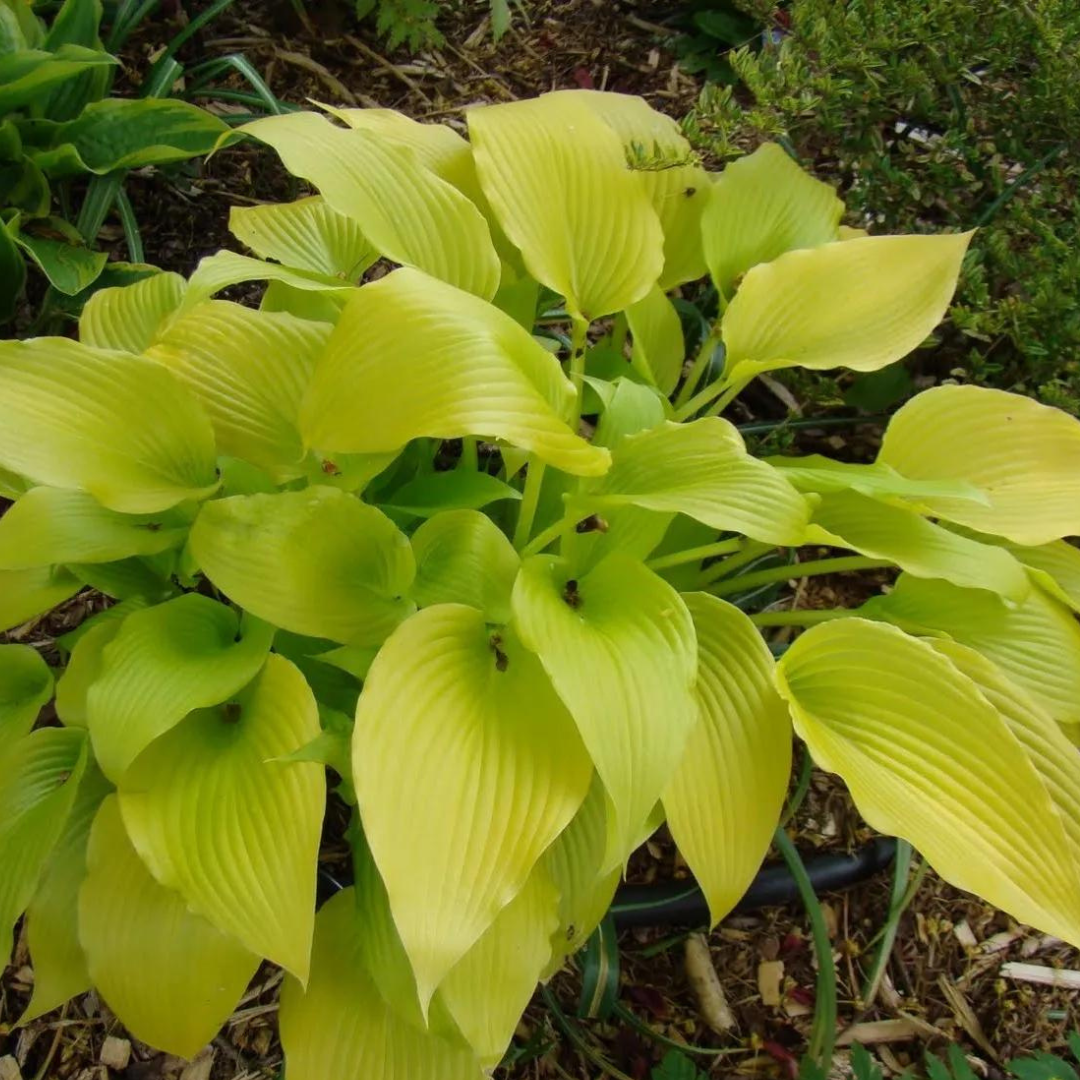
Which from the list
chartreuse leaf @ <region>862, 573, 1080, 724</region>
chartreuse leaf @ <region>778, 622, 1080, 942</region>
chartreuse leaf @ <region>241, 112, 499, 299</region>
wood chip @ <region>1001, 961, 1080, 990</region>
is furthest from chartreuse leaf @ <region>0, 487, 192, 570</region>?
wood chip @ <region>1001, 961, 1080, 990</region>

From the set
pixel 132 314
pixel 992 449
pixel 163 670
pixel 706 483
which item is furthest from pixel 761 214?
pixel 163 670

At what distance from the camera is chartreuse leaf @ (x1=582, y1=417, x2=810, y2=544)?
0.81 metres

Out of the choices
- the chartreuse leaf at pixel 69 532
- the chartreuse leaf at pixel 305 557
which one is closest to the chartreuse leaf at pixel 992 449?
the chartreuse leaf at pixel 305 557

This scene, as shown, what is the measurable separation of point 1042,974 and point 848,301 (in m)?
0.88

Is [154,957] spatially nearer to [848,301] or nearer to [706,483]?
[706,483]

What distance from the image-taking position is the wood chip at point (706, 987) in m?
1.20

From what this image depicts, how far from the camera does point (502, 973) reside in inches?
34.0

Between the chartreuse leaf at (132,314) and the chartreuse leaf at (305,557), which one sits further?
the chartreuse leaf at (132,314)

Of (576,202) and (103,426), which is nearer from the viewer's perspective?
(103,426)

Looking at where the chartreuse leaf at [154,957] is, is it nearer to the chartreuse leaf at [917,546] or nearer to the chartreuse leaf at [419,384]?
the chartreuse leaf at [419,384]

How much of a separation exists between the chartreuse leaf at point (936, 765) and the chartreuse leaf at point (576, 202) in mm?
431

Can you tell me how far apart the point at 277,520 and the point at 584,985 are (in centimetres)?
64

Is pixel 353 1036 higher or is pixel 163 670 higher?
pixel 163 670

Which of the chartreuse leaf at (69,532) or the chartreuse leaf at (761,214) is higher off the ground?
the chartreuse leaf at (761,214)
